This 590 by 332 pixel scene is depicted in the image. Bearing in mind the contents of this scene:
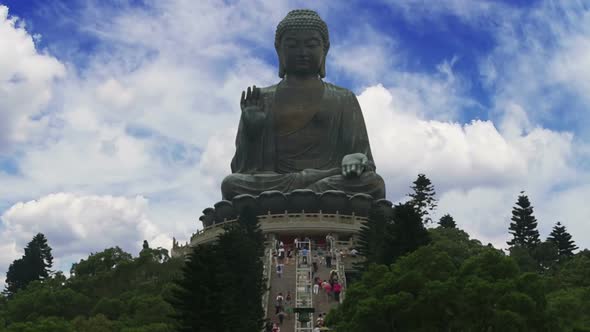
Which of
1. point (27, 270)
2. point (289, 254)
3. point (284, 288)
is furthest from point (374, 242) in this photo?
point (27, 270)

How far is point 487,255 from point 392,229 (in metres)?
3.77

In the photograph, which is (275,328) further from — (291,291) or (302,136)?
(302,136)

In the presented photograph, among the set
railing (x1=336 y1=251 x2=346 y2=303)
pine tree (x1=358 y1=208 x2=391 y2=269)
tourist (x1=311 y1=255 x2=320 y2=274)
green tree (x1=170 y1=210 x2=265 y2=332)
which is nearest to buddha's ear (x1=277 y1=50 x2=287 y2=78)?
pine tree (x1=358 y1=208 x2=391 y2=269)

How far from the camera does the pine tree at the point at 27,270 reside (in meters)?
35.0

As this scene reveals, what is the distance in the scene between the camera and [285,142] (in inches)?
1417

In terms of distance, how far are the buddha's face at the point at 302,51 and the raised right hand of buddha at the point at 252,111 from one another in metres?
2.16

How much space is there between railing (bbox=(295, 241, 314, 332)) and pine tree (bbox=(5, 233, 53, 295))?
47.0ft

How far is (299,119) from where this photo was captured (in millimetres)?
35938

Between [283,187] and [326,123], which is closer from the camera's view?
[283,187]

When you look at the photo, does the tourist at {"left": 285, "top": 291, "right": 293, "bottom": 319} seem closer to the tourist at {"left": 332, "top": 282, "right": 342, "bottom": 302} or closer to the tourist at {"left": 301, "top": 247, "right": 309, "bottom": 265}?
the tourist at {"left": 332, "top": 282, "right": 342, "bottom": 302}

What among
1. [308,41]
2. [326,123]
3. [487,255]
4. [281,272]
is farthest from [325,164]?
[487,255]

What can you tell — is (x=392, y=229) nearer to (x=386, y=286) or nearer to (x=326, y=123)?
(x=386, y=286)

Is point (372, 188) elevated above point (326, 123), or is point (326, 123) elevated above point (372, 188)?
point (326, 123)

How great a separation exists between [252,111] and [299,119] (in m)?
2.29
